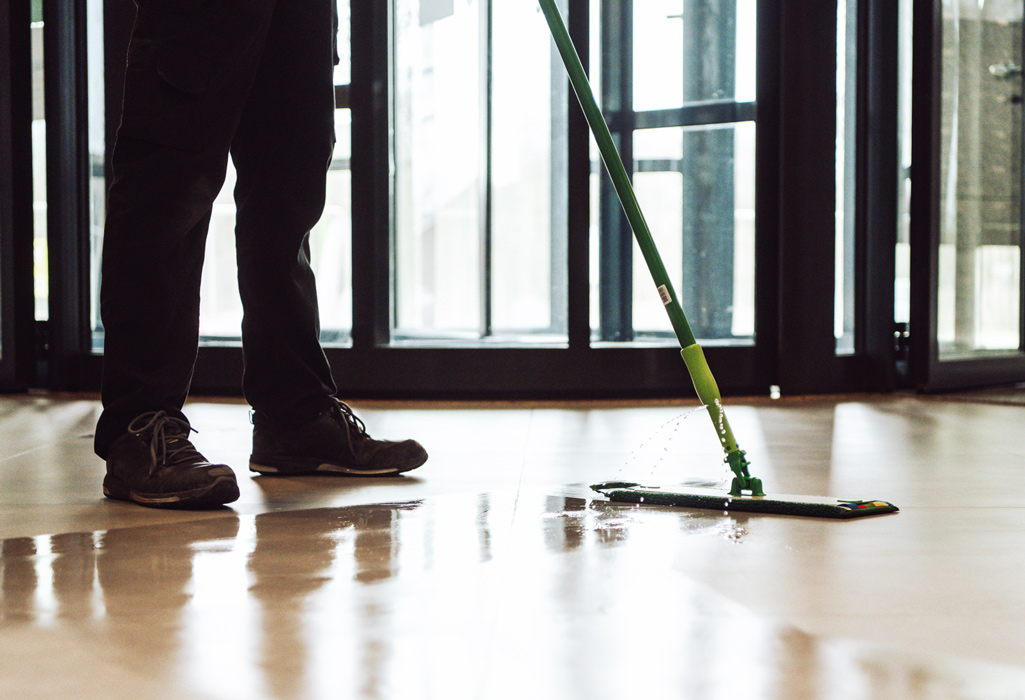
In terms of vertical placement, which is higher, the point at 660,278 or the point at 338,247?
the point at 338,247

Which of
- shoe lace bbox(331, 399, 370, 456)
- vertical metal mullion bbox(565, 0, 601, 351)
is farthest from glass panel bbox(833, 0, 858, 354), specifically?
shoe lace bbox(331, 399, 370, 456)

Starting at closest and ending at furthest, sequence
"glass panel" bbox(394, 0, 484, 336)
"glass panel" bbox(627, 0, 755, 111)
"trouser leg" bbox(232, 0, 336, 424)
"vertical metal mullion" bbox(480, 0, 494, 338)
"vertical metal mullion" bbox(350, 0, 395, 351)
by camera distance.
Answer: "trouser leg" bbox(232, 0, 336, 424), "vertical metal mullion" bbox(350, 0, 395, 351), "glass panel" bbox(627, 0, 755, 111), "glass panel" bbox(394, 0, 484, 336), "vertical metal mullion" bbox(480, 0, 494, 338)

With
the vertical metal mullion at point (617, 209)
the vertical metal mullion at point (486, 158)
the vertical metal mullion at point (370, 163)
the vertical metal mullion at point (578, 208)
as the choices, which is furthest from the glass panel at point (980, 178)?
Result: the vertical metal mullion at point (370, 163)

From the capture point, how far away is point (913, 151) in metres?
2.75

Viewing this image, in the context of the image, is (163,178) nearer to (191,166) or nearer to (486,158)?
(191,166)

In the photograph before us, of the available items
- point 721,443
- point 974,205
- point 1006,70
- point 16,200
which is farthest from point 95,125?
point 1006,70

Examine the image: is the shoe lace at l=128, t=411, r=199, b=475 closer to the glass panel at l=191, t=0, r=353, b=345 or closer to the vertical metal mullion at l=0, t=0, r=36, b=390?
the glass panel at l=191, t=0, r=353, b=345

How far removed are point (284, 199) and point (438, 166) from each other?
2.66 meters

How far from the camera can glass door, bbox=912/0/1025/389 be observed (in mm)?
2754

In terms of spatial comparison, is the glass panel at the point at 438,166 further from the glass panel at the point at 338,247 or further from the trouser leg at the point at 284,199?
the trouser leg at the point at 284,199

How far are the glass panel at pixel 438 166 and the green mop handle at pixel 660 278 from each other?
4.58 ft

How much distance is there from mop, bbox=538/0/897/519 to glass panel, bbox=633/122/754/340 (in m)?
1.44

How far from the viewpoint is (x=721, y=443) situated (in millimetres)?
1213

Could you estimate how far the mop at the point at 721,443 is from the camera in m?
1.11
